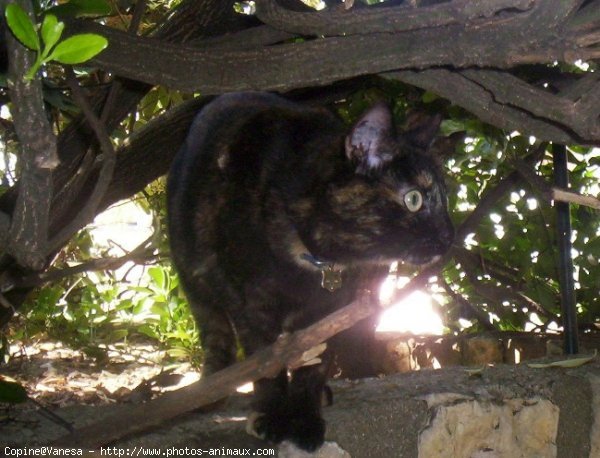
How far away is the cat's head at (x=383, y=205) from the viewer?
1.88m

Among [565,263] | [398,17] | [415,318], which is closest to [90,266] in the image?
[398,17]

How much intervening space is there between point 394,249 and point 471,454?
1.89 ft

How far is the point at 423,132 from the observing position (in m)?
2.05

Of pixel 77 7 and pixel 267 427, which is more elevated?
pixel 77 7

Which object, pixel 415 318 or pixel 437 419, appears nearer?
pixel 437 419

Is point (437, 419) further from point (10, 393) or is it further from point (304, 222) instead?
point (10, 393)

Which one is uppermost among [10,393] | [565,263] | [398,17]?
[398,17]

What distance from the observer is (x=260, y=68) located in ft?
5.16

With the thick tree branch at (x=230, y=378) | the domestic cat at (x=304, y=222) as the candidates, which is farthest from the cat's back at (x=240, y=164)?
the thick tree branch at (x=230, y=378)

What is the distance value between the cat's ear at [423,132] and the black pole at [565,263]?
466mm

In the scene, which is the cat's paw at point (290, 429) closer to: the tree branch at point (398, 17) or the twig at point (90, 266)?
the twig at point (90, 266)

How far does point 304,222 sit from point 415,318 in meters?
1.23

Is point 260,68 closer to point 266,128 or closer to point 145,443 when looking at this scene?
point 266,128

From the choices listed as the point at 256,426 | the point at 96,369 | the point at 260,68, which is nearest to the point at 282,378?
the point at 256,426
